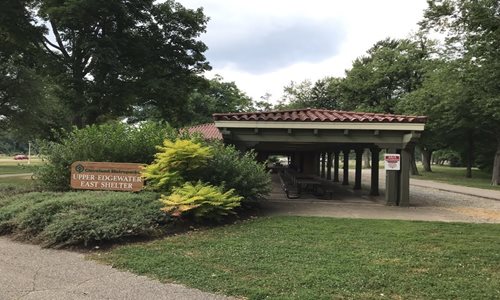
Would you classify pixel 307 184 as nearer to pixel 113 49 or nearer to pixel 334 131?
pixel 334 131

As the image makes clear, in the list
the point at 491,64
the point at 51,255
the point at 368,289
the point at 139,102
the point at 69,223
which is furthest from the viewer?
the point at 139,102

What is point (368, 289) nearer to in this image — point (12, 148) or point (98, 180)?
point (98, 180)

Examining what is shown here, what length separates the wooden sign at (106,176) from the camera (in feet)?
34.3

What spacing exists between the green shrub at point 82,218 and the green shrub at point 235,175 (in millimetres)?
1700

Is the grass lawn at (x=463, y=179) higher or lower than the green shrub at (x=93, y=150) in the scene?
lower

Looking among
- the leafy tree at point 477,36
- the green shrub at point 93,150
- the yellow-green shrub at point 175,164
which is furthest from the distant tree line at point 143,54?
the yellow-green shrub at point 175,164

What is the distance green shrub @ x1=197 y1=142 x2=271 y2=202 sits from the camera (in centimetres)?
1046

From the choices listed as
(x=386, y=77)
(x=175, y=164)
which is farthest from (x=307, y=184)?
(x=386, y=77)

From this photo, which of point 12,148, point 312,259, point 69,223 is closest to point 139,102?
point 69,223

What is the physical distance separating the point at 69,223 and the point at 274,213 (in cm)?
519

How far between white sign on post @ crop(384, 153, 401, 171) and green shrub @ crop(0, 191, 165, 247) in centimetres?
740

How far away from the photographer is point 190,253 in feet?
21.6

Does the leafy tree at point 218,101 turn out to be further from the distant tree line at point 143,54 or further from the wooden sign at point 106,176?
the wooden sign at point 106,176

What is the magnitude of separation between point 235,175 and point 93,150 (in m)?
3.83
